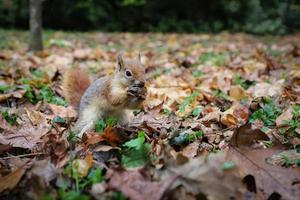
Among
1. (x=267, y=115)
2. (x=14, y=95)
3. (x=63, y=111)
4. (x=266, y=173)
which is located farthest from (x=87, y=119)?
(x=266, y=173)

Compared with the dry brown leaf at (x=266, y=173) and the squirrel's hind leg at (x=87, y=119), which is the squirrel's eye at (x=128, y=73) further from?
the dry brown leaf at (x=266, y=173)

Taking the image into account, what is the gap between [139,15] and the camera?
12.6m

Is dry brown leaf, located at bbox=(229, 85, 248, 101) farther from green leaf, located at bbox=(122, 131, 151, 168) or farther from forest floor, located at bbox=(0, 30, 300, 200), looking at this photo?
green leaf, located at bbox=(122, 131, 151, 168)

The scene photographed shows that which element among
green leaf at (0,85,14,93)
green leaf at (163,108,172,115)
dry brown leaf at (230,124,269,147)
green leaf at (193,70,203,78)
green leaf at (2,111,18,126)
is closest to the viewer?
dry brown leaf at (230,124,269,147)

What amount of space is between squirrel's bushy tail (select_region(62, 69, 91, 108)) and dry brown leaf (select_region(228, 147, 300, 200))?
1.66 meters

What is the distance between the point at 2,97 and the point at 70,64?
203 centimetres

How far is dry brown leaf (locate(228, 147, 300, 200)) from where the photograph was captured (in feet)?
5.95

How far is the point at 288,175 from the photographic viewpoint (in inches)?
73.9

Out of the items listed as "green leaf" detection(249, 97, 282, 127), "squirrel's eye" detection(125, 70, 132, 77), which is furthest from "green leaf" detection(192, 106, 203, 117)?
"squirrel's eye" detection(125, 70, 132, 77)

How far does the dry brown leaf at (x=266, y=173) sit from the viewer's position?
1.81m

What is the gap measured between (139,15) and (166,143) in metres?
10.6

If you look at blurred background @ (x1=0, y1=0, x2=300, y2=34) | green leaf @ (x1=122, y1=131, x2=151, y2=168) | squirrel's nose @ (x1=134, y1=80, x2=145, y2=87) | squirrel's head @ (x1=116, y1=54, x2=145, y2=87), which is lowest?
blurred background @ (x1=0, y1=0, x2=300, y2=34)

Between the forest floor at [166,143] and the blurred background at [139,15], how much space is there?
777 cm

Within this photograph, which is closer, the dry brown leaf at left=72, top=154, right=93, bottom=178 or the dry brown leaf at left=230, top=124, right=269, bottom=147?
the dry brown leaf at left=72, top=154, right=93, bottom=178
